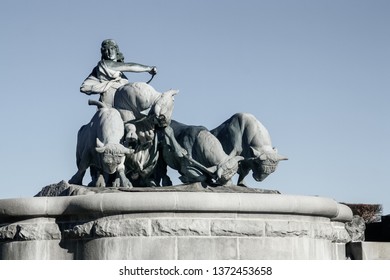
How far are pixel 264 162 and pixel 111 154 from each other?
7.23 ft

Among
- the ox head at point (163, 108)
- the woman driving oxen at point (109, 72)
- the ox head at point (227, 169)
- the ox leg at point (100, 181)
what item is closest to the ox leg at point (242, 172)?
the ox head at point (227, 169)

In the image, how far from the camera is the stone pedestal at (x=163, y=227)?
10273 mm

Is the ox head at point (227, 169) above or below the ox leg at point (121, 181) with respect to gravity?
above

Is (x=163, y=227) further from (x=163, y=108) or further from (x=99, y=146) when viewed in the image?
(x=163, y=108)

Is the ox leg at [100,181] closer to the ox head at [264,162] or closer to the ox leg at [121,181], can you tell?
the ox leg at [121,181]

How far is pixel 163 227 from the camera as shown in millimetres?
10234

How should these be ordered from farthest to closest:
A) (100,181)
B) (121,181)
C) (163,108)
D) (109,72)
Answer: (109,72) → (100,181) → (163,108) → (121,181)

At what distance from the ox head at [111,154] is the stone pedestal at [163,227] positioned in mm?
1237

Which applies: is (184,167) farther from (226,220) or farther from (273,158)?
(226,220)

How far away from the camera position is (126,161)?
12.7 metres

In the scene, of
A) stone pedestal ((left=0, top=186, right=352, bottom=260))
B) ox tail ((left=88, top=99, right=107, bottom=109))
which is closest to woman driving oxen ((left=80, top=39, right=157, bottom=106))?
ox tail ((left=88, top=99, right=107, bottom=109))

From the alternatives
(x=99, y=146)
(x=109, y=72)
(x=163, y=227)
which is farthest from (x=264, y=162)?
(x=109, y=72)
